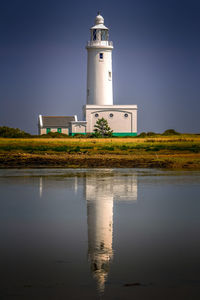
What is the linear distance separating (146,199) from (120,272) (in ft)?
18.5

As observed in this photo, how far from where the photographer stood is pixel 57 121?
57.1 m

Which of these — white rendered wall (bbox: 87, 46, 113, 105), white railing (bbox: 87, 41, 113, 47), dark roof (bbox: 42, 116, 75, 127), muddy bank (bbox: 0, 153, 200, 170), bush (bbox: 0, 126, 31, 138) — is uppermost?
white railing (bbox: 87, 41, 113, 47)

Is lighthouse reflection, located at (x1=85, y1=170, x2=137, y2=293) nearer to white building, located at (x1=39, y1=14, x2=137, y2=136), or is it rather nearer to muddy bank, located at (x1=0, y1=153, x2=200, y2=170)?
muddy bank, located at (x1=0, y1=153, x2=200, y2=170)

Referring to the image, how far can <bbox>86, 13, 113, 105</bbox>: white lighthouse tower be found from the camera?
51.2 metres

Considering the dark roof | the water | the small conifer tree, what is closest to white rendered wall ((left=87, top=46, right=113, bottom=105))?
the small conifer tree

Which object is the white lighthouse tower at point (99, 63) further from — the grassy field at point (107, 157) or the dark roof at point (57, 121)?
the grassy field at point (107, 157)

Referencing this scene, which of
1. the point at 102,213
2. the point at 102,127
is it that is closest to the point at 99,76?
the point at 102,127

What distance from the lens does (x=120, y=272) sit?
17.2 ft

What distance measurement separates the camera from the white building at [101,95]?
51250 mm

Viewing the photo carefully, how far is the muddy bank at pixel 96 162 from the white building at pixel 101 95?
2582cm

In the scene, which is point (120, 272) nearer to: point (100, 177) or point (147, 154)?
point (100, 177)

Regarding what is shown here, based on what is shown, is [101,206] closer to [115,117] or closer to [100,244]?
[100,244]

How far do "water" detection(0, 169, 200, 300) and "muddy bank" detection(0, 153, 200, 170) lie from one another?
975 centimetres

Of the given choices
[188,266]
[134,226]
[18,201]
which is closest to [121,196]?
[18,201]
